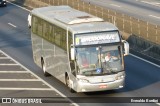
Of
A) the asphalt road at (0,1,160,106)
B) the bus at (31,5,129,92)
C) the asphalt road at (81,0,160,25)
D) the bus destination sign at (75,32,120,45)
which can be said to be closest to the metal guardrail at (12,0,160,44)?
the asphalt road at (0,1,160,106)

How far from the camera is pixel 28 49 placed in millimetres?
38062

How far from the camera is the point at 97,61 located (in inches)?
1004

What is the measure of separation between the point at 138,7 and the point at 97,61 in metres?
35.5

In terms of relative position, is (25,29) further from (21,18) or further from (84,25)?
(84,25)

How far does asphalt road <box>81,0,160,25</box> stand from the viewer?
54.3m

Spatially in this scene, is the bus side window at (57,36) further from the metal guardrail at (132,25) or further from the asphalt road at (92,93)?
the metal guardrail at (132,25)

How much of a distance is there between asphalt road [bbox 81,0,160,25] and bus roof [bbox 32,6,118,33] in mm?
22638

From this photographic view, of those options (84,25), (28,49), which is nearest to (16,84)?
(84,25)

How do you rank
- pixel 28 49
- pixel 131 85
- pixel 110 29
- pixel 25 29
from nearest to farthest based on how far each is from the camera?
1. pixel 110 29
2. pixel 131 85
3. pixel 28 49
4. pixel 25 29

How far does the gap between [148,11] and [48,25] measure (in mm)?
29967

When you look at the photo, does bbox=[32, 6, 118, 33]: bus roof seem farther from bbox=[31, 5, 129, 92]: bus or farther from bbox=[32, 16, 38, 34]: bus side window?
bbox=[32, 16, 38, 34]: bus side window

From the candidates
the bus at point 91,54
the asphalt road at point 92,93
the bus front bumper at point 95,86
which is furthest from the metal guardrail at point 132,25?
the bus front bumper at point 95,86

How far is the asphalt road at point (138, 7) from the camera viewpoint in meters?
54.3

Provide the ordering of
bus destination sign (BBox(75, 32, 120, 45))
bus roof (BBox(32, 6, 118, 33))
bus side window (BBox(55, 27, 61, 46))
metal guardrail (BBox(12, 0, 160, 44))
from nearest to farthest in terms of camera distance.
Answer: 1. bus destination sign (BBox(75, 32, 120, 45))
2. bus roof (BBox(32, 6, 118, 33))
3. bus side window (BBox(55, 27, 61, 46))
4. metal guardrail (BBox(12, 0, 160, 44))
